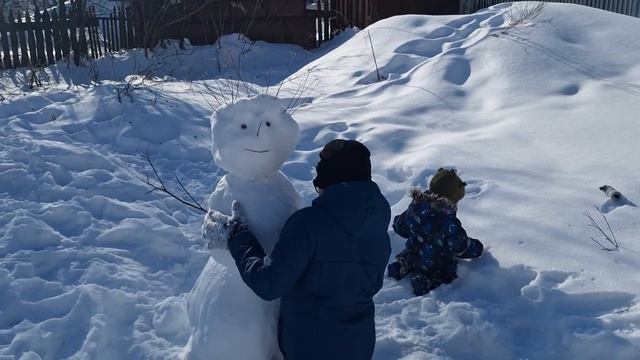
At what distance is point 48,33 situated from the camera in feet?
41.5

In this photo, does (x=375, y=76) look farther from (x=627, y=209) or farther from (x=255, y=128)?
(x=255, y=128)

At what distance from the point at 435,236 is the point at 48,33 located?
1145 centimetres

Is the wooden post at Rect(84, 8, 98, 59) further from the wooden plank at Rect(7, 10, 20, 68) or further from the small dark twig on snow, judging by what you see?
the small dark twig on snow

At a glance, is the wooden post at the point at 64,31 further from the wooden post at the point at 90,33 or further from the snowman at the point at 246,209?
the snowman at the point at 246,209

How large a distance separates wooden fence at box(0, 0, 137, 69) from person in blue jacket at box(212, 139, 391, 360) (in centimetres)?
1104

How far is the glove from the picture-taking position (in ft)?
8.13

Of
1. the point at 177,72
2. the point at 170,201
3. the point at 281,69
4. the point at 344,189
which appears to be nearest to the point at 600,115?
the point at 170,201

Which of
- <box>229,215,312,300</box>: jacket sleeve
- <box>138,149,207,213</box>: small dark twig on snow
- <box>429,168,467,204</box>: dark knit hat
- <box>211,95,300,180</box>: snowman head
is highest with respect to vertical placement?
<box>211,95,300,180</box>: snowman head

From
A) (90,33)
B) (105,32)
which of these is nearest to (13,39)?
(90,33)

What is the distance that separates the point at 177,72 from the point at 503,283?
9915 millimetres

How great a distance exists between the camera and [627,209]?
4043mm

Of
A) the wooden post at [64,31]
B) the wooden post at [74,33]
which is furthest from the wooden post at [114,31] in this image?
the wooden post at [64,31]

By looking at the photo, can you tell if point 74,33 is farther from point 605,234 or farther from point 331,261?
point 331,261

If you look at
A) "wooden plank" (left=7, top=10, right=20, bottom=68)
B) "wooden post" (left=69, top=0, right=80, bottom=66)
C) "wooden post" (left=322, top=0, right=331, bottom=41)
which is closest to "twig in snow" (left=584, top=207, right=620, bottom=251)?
"wooden post" (left=322, top=0, right=331, bottom=41)
